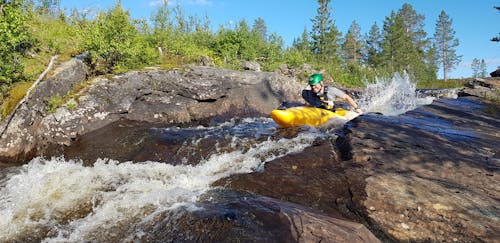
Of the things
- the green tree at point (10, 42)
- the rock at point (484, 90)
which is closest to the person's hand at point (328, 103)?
the green tree at point (10, 42)

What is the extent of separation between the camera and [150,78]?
32.5 ft

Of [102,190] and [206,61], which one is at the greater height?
[206,61]

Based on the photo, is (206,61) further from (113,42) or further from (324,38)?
(324,38)

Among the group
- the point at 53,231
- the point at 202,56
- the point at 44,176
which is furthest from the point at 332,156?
the point at 202,56

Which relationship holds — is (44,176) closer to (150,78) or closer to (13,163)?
(13,163)

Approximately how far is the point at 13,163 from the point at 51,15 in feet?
25.3

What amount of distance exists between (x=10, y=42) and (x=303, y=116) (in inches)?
266

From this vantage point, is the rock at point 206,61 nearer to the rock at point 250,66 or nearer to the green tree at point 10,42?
the rock at point 250,66

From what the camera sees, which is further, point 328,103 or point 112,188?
point 328,103

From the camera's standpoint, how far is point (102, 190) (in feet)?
15.6

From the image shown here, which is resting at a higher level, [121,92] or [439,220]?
[121,92]

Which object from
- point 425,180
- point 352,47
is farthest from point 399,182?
point 352,47

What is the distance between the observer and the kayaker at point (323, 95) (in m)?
9.30

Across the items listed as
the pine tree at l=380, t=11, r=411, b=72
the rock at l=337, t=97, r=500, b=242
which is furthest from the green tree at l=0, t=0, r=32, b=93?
the pine tree at l=380, t=11, r=411, b=72
